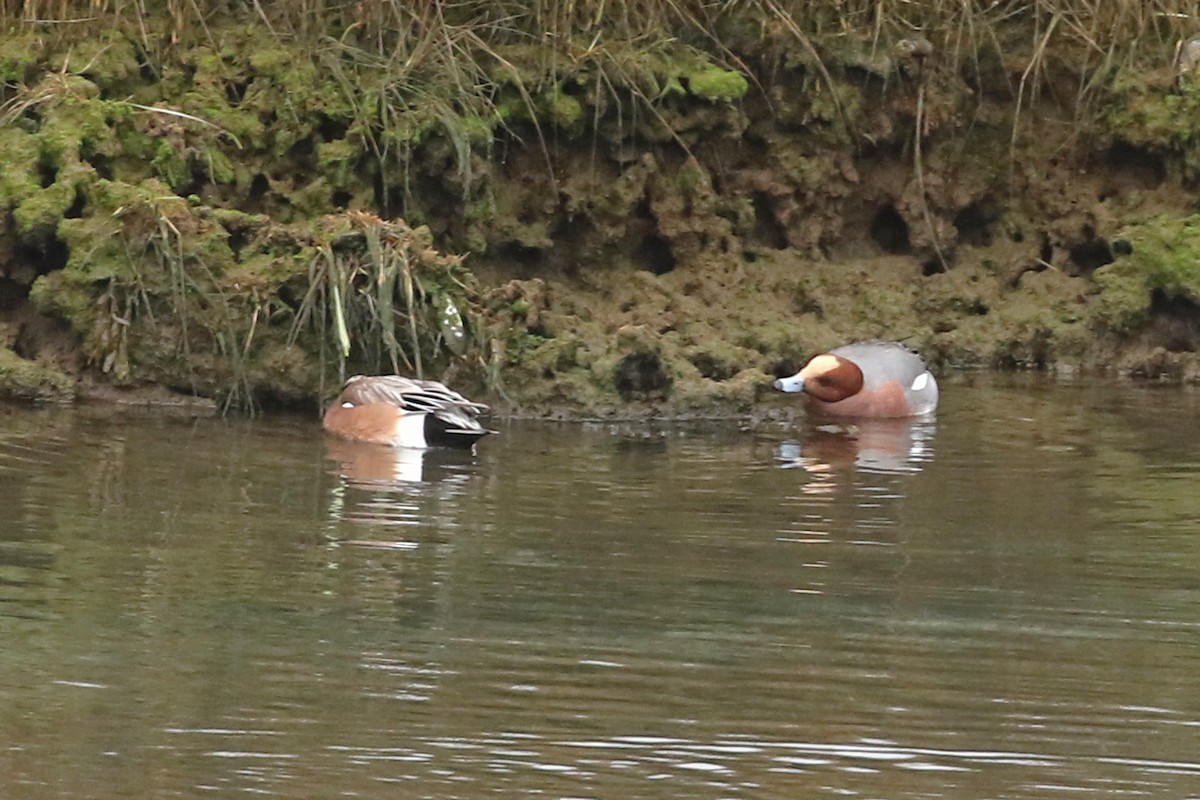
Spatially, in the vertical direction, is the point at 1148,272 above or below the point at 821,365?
above

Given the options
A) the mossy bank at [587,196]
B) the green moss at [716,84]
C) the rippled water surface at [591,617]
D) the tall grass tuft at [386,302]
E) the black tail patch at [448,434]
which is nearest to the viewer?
the rippled water surface at [591,617]

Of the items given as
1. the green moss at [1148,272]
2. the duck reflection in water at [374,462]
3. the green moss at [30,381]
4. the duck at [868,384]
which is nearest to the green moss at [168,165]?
the green moss at [30,381]

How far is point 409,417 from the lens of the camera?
9641 millimetres

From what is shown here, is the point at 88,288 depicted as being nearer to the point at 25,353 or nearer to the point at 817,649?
the point at 25,353

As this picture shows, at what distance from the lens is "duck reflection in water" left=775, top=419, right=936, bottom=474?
30.6 feet

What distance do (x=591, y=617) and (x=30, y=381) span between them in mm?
4686

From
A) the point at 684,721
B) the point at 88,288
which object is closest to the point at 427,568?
the point at 684,721

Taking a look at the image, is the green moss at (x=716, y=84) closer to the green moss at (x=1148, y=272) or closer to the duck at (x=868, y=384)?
the duck at (x=868, y=384)

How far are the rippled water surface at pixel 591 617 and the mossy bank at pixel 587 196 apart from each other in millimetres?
687

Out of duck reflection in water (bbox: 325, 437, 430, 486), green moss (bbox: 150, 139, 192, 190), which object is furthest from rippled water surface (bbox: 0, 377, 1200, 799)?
green moss (bbox: 150, 139, 192, 190)

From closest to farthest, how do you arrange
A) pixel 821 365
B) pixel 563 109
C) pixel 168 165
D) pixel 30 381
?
pixel 30 381
pixel 168 165
pixel 821 365
pixel 563 109

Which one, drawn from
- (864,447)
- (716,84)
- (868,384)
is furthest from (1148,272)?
(864,447)

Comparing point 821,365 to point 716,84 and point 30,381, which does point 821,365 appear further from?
point 30,381

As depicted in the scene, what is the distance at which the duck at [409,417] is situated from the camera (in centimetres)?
954
